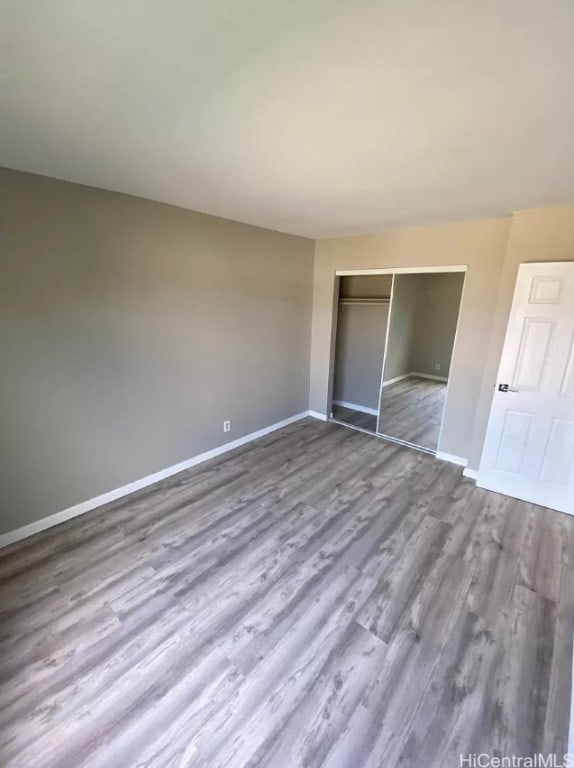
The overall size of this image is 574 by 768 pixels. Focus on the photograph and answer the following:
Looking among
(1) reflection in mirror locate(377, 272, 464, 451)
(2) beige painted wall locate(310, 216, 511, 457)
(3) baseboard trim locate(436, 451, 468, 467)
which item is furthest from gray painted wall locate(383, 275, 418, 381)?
(3) baseboard trim locate(436, 451, 468, 467)

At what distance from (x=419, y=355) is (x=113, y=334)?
152 inches

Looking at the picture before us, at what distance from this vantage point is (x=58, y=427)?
242 cm

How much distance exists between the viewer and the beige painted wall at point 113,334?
7.11ft

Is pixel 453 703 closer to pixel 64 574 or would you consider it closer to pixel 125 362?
pixel 64 574

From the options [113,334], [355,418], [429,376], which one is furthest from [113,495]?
[429,376]

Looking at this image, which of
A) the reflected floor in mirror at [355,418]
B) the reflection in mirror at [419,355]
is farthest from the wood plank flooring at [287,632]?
the reflected floor in mirror at [355,418]

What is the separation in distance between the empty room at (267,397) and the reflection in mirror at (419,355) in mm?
263

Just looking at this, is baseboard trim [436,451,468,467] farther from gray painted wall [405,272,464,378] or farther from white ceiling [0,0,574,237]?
white ceiling [0,0,574,237]

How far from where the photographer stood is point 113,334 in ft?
8.51

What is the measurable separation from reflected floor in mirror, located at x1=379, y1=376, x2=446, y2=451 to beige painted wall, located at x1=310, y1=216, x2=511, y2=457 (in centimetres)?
66

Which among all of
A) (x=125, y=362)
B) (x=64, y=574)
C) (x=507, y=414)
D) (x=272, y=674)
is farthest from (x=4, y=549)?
(x=507, y=414)

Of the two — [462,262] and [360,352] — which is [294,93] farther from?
[360,352]

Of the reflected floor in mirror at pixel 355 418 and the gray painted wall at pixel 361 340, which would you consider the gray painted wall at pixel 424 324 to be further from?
the reflected floor in mirror at pixel 355 418

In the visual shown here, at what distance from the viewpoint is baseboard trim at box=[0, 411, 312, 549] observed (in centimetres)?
237
